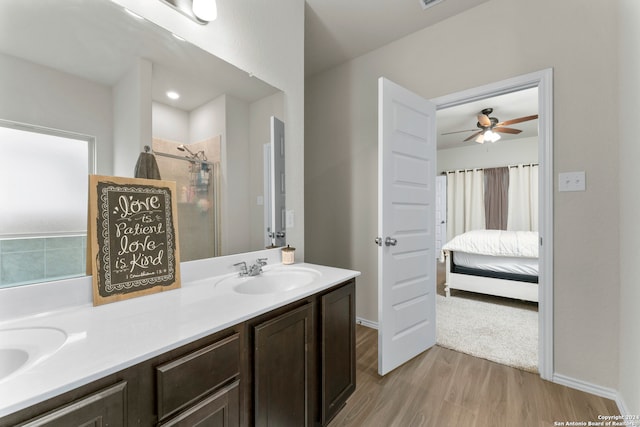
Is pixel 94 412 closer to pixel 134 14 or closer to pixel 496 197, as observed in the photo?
pixel 134 14

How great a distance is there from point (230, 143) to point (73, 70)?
68cm

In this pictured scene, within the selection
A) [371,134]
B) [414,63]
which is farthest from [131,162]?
[414,63]

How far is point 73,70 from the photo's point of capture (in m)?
0.99

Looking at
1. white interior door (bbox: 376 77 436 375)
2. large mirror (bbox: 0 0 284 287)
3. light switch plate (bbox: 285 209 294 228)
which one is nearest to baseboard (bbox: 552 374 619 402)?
white interior door (bbox: 376 77 436 375)

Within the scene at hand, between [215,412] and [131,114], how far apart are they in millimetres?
1197

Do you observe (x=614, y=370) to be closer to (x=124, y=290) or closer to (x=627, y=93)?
(x=627, y=93)

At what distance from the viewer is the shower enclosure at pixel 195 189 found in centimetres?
126

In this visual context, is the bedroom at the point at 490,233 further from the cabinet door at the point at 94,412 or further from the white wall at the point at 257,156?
the cabinet door at the point at 94,412

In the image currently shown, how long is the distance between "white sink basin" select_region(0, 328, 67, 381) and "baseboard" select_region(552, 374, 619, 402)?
260cm

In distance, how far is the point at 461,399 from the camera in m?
1.61

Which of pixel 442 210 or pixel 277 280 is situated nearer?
pixel 277 280

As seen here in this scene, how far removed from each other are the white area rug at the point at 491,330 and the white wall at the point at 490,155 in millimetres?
3536

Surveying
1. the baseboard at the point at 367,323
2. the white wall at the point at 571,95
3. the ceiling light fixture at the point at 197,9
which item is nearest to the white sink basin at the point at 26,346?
the ceiling light fixture at the point at 197,9

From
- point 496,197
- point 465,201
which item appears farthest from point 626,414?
point 465,201
